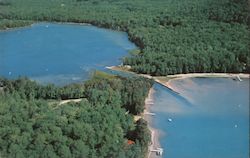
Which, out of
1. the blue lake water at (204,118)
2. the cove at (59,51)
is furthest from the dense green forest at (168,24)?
the blue lake water at (204,118)

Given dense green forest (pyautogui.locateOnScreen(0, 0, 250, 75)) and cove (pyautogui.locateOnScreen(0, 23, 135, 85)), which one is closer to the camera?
cove (pyautogui.locateOnScreen(0, 23, 135, 85))

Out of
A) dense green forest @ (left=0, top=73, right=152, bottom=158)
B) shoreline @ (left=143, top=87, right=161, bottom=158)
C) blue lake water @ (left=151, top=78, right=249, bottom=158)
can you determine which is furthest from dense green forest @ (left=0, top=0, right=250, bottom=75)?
dense green forest @ (left=0, top=73, right=152, bottom=158)

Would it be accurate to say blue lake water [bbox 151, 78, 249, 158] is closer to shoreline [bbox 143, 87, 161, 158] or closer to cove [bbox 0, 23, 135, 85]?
shoreline [bbox 143, 87, 161, 158]

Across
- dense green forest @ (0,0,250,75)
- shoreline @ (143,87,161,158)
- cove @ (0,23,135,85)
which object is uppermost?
dense green forest @ (0,0,250,75)

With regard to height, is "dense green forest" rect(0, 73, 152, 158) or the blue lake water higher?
"dense green forest" rect(0, 73, 152, 158)

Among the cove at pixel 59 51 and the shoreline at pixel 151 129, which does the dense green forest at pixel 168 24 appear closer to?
the cove at pixel 59 51

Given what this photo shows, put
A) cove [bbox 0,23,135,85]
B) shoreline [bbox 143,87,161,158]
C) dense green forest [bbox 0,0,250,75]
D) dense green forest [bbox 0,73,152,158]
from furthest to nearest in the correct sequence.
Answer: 1. dense green forest [bbox 0,0,250,75]
2. cove [bbox 0,23,135,85]
3. shoreline [bbox 143,87,161,158]
4. dense green forest [bbox 0,73,152,158]

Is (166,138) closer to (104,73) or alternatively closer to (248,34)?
(104,73)
